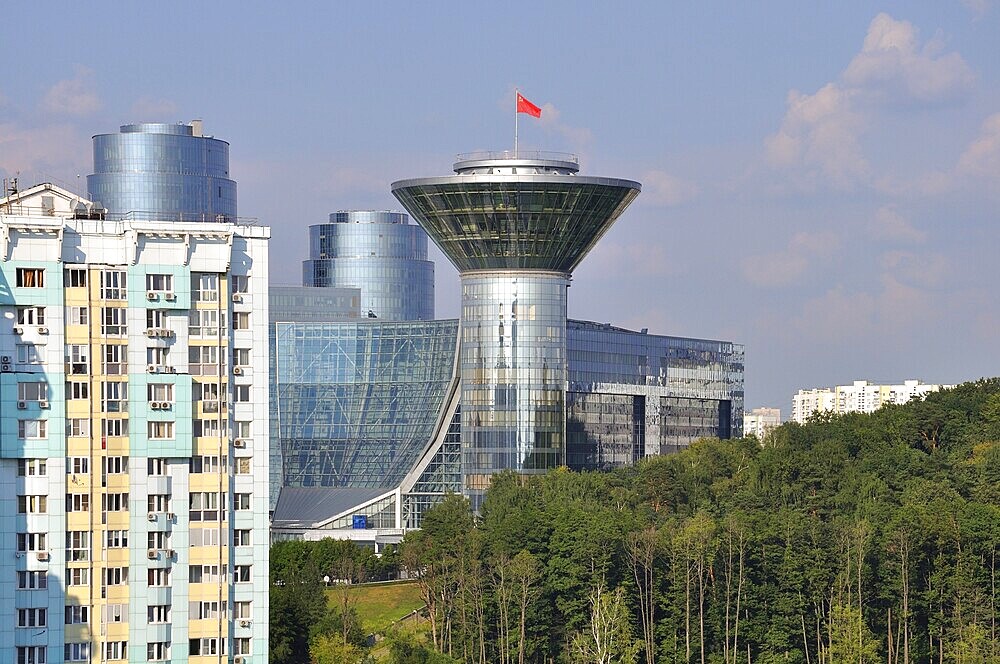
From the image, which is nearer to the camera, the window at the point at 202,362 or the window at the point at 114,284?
the window at the point at 114,284

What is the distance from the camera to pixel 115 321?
123875mm

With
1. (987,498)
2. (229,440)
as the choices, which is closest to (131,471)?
(229,440)

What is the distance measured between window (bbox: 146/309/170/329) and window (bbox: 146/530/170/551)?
12.6m

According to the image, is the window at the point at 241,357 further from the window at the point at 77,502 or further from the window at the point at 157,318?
the window at the point at 77,502

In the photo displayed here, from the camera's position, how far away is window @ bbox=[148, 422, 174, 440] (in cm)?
12312

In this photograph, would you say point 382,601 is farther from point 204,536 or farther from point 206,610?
point 204,536

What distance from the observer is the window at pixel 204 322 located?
125062 mm

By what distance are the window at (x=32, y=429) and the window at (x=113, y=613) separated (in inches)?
432

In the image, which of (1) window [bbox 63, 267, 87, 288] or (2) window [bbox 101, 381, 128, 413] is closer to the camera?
(2) window [bbox 101, 381, 128, 413]

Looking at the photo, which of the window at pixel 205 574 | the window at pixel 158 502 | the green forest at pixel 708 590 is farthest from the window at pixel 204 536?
the green forest at pixel 708 590

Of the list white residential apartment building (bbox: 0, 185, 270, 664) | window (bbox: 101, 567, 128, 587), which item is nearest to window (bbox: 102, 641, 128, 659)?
white residential apartment building (bbox: 0, 185, 270, 664)

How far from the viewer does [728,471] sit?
190 metres

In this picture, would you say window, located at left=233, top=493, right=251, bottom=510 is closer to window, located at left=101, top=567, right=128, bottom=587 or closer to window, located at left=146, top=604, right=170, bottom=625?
window, located at left=146, top=604, right=170, bottom=625

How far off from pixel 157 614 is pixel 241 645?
5.62 m
